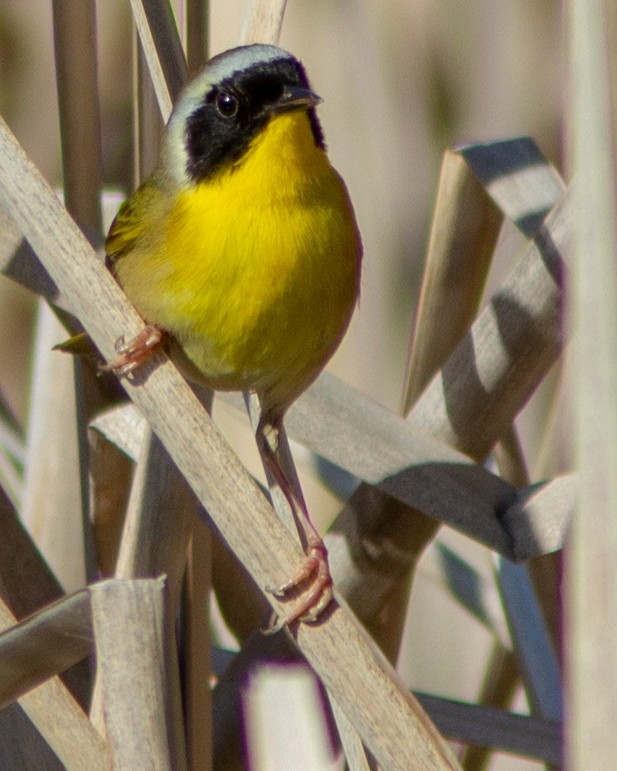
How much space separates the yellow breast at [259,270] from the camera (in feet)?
5.61

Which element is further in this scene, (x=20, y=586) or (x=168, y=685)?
(x=20, y=586)

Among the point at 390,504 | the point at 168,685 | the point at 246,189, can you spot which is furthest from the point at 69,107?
the point at 168,685

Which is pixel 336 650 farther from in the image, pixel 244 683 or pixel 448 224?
pixel 448 224

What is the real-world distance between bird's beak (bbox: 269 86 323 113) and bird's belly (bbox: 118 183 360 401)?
16cm

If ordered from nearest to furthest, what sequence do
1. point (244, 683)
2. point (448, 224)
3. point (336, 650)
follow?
point (336, 650)
point (244, 683)
point (448, 224)

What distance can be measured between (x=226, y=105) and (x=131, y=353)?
490mm

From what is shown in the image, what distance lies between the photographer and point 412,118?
262 centimetres

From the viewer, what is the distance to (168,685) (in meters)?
1.28

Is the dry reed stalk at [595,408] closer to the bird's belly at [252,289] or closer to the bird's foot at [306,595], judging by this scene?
the bird's foot at [306,595]

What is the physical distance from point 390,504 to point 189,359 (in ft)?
1.47

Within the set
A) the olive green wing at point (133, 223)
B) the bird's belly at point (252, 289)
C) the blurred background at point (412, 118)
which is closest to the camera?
the bird's belly at point (252, 289)

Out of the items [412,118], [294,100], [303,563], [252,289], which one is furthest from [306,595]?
[412,118]

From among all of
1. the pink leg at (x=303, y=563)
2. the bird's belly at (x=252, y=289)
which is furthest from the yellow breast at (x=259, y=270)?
the pink leg at (x=303, y=563)

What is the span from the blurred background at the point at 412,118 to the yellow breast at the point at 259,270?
32.9 inches
